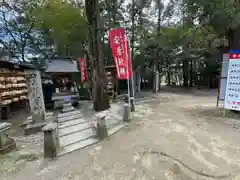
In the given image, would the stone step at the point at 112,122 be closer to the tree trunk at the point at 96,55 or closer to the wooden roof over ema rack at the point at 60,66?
the tree trunk at the point at 96,55

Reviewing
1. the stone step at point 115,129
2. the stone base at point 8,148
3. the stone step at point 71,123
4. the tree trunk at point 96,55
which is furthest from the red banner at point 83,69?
the stone base at point 8,148

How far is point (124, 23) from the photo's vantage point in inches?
433

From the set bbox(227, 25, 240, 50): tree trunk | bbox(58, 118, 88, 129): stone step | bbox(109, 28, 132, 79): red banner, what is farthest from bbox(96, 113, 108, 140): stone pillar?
bbox(227, 25, 240, 50): tree trunk

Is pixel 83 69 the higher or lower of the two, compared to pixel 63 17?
lower

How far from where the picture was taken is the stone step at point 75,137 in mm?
3355

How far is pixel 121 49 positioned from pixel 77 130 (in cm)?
305

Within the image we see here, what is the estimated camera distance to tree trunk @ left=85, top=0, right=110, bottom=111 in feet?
18.0

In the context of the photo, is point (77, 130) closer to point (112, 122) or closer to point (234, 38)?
point (112, 122)

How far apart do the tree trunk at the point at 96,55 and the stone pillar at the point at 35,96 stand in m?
2.05

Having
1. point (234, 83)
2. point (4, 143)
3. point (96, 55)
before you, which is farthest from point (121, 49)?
point (4, 143)

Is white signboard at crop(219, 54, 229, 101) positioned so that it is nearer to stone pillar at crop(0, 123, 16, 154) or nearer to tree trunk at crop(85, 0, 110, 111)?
tree trunk at crop(85, 0, 110, 111)

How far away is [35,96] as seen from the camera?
4453mm

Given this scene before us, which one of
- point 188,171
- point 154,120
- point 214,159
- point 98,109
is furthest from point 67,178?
point 98,109

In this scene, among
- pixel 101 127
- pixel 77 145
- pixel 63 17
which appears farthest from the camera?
pixel 63 17
